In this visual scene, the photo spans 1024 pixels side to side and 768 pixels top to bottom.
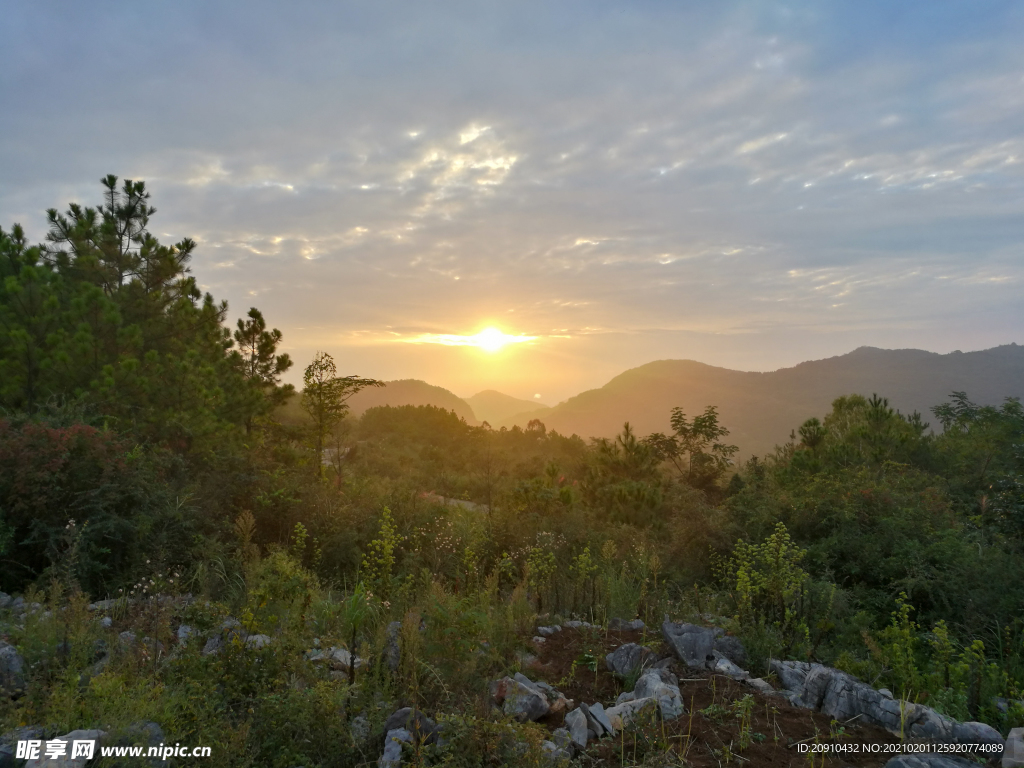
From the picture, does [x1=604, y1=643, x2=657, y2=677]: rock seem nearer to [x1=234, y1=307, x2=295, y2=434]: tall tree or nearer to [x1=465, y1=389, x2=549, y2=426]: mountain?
[x1=234, y1=307, x2=295, y2=434]: tall tree

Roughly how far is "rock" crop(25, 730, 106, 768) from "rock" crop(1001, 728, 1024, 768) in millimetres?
5141

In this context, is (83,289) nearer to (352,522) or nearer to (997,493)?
(352,522)

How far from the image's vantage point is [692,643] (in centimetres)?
482

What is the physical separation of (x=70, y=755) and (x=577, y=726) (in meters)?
2.84

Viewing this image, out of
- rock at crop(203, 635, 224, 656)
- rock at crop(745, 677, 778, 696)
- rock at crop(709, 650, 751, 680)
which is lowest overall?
rock at crop(745, 677, 778, 696)

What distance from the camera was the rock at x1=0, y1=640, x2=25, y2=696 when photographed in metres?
3.78

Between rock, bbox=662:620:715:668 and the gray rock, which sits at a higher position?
the gray rock

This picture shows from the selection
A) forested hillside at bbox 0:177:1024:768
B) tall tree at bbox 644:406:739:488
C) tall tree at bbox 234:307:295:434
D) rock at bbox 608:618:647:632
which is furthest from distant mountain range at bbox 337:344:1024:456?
rock at bbox 608:618:647:632

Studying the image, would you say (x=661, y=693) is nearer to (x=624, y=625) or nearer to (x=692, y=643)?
(x=692, y=643)

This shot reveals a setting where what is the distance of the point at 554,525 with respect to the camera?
1040 cm

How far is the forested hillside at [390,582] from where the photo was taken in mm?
3615

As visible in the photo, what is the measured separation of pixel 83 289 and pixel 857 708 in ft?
40.8

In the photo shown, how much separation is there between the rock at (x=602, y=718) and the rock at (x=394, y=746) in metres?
1.24

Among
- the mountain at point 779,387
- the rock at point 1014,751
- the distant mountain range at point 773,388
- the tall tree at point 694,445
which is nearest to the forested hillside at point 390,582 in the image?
the rock at point 1014,751
